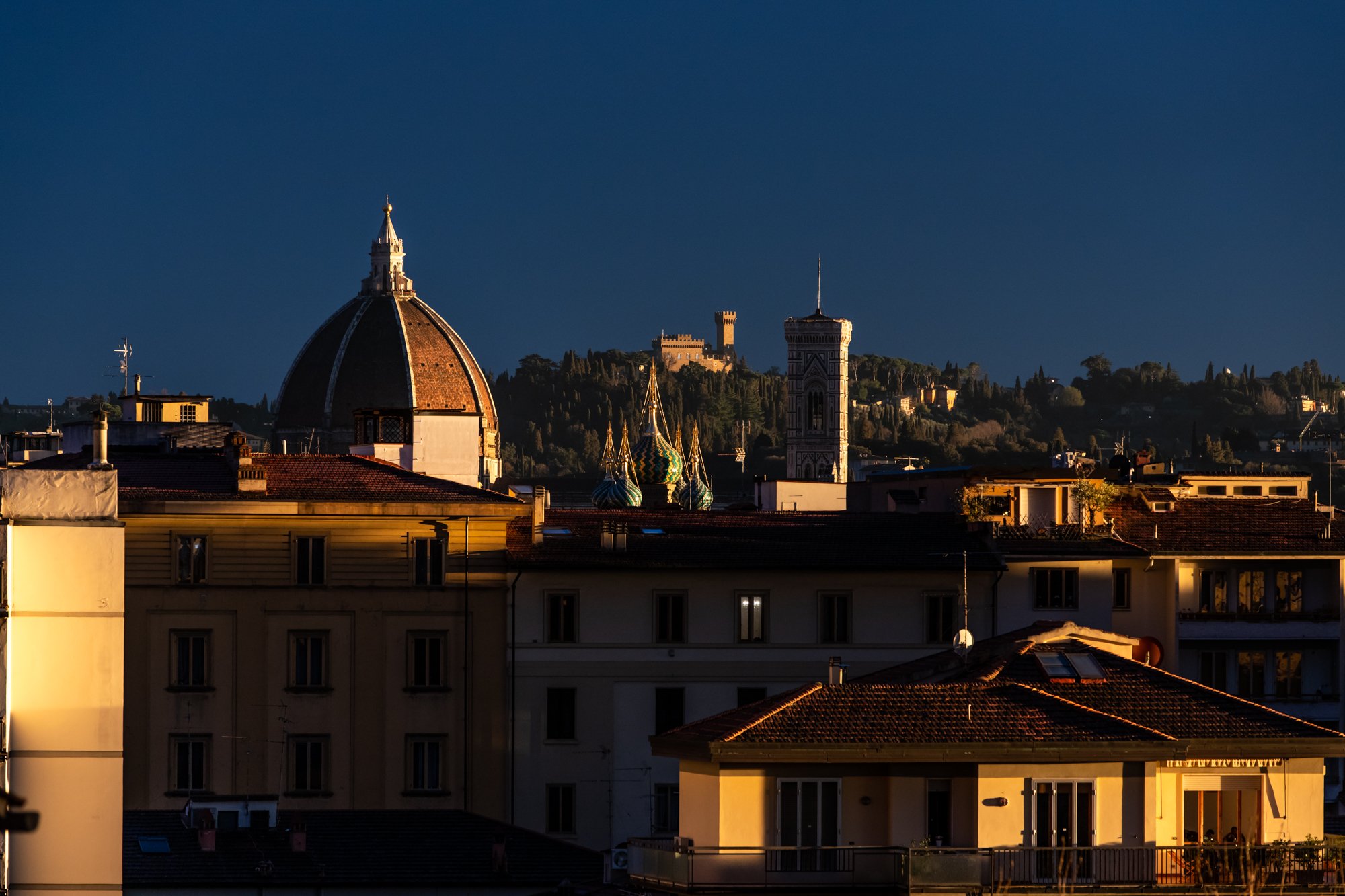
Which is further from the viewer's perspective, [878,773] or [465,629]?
[465,629]

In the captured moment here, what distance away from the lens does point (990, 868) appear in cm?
3045

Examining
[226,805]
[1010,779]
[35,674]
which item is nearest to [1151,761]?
[1010,779]

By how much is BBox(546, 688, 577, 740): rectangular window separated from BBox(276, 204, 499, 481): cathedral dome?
123147 mm

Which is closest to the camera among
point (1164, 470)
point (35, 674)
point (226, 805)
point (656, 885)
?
→ point (35, 674)

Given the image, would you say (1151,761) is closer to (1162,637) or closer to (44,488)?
(44,488)

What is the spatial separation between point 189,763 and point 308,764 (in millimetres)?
2215

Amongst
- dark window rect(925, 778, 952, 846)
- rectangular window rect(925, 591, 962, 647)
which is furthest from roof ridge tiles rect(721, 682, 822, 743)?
rectangular window rect(925, 591, 962, 647)

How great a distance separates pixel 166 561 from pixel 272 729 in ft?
12.5

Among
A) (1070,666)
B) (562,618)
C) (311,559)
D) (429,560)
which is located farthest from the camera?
(429,560)

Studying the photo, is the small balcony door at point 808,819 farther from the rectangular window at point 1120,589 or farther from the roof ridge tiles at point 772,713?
the rectangular window at point 1120,589

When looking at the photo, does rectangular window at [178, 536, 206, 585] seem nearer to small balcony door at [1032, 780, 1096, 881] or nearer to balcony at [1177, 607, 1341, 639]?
balcony at [1177, 607, 1341, 639]

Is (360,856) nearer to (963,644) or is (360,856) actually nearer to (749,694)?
(963,644)

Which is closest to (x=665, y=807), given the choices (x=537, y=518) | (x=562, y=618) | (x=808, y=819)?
(x=562, y=618)

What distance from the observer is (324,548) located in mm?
53250
